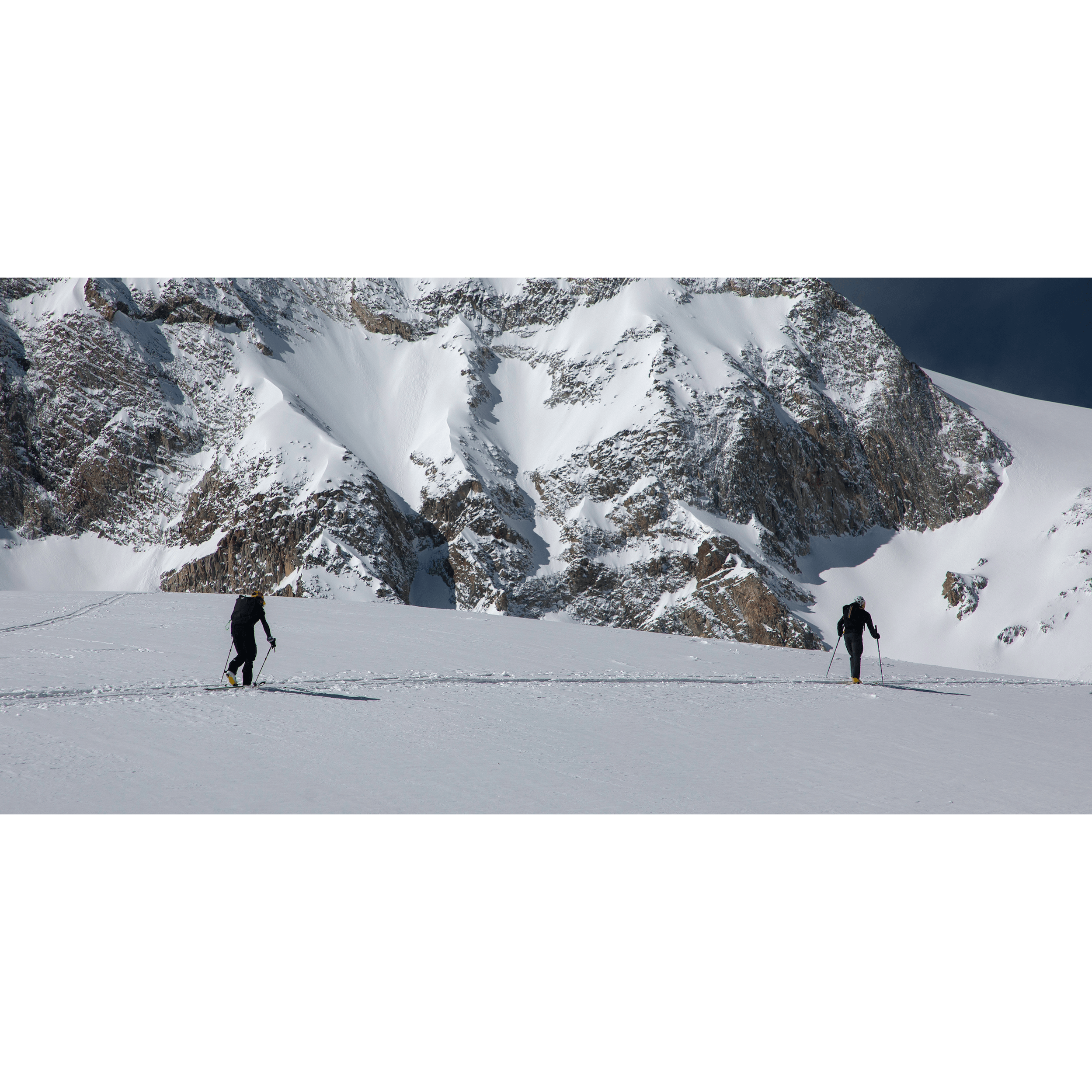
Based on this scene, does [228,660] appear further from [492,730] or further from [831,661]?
[831,661]

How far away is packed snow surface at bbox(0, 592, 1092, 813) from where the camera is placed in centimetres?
784

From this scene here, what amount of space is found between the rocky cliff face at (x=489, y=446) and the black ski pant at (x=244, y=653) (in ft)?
267

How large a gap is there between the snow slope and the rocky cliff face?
10.6ft

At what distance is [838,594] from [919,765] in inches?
3808

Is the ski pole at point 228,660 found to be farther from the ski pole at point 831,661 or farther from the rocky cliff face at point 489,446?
the rocky cliff face at point 489,446

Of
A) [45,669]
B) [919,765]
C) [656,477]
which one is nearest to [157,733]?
[45,669]

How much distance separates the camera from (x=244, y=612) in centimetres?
1152

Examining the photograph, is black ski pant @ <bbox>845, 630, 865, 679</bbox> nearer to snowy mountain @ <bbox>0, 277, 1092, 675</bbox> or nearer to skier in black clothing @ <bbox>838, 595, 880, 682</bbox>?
skier in black clothing @ <bbox>838, 595, 880, 682</bbox>

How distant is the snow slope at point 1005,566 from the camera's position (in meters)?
84.2

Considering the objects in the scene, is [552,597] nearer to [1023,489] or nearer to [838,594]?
[838,594]

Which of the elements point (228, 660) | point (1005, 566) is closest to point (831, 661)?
point (228, 660)

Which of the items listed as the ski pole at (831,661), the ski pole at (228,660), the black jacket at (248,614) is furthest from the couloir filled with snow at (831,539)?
the black jacket at (248,614)

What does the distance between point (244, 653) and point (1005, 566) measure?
100157 millimetres

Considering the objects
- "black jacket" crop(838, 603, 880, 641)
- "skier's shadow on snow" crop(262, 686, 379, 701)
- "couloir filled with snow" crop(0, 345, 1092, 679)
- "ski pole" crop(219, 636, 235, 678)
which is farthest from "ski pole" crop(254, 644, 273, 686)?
"couloir filled with snow" crop(0, 345, 1092, 679)
